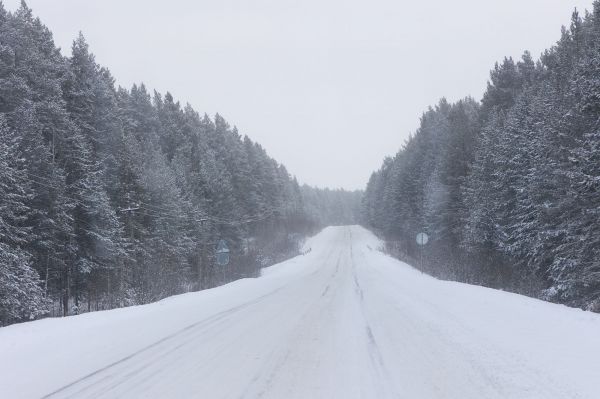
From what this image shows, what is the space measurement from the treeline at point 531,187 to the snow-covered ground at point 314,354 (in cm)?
800

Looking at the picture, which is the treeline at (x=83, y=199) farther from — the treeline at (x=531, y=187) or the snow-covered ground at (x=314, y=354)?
the treeline at (x=531, y=187)

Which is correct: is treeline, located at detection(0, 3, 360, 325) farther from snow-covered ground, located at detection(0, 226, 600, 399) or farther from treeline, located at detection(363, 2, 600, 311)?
treeline, located at detection(363, 2, 600, 311)

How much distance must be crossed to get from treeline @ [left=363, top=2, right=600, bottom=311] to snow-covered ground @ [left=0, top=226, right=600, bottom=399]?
8000 millimetres

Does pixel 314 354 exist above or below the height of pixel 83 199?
below

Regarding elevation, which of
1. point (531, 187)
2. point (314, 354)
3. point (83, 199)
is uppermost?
point (83, 199)

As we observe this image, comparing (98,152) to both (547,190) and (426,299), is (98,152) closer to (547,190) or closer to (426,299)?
(426,299)

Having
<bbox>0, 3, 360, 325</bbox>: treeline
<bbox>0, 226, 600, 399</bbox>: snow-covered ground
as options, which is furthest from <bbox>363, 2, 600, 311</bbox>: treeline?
<bbox>0, 3, 360, 325</bbox>: treeline

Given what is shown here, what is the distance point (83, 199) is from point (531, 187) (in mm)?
25097

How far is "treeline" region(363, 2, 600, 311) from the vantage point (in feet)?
63.8

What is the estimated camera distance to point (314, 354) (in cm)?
850

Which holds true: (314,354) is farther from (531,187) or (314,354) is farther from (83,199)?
(83,199)

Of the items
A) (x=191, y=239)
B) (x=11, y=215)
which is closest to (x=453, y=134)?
(x=191, y=239)

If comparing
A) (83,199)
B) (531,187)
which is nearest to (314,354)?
(531,187)

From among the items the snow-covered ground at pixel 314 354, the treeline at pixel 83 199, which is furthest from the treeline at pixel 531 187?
the treeline at pixel 83 199
